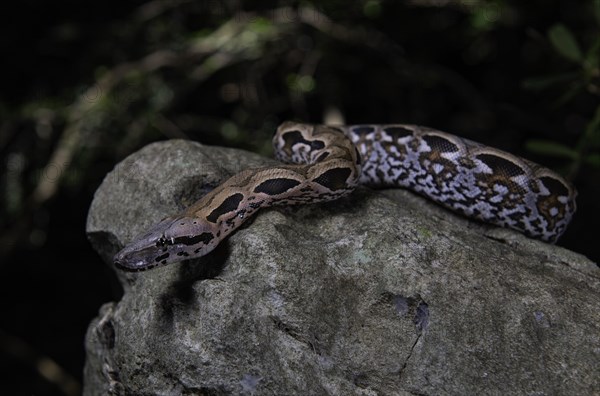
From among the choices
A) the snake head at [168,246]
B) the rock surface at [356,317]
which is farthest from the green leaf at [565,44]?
the snake head at [168,246]

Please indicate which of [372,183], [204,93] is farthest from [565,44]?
[204,93]

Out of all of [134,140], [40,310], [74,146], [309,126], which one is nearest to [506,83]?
[309,126]

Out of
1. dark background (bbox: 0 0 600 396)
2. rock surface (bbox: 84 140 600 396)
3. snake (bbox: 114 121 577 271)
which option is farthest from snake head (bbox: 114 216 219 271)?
dark background (bbox: 0 0 600 396)

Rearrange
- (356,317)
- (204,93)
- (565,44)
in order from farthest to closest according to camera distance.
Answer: (204,93), (565,44), (356,317)

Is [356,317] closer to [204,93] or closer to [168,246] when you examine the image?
[168,246]

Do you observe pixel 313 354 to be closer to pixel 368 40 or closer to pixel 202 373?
pixel 202 373

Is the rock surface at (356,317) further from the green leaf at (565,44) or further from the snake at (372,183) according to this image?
the green leaf at (565,44)

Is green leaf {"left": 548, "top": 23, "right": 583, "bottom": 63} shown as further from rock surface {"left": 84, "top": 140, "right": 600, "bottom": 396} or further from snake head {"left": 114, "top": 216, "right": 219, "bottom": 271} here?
snake head {"left": 114, "top": 216, "right": 219, "bottom": 271}
